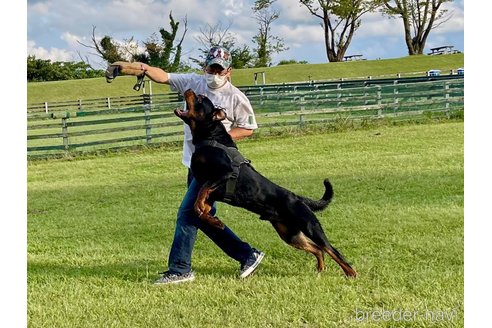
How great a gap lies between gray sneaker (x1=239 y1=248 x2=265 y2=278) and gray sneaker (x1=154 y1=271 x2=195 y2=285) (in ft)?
1.18

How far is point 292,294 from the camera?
12.7ft

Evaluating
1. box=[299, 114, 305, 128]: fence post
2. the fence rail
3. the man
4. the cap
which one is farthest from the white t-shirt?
box=[299, 114, 305, 128]: fence post

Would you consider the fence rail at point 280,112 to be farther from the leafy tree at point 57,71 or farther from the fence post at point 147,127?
the leafy tree at point 57,71

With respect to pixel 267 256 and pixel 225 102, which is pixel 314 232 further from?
pixel 225 102

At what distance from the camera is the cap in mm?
4133

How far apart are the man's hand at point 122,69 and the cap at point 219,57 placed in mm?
467

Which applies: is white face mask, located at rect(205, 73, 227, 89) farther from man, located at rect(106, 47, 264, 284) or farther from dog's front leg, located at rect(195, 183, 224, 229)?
dog's front leg, located at rect(195, 183, 224, 229)

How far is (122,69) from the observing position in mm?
4117

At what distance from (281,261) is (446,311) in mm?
1537

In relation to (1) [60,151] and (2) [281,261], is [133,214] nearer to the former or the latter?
(2) [281,261]

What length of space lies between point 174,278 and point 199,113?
3.91 feet

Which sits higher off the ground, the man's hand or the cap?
the cap

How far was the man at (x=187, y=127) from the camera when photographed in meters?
4.19

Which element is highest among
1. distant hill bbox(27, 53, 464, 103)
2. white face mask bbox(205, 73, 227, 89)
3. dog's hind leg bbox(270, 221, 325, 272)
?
distant hill bbox(27, 53, 464, 103)
